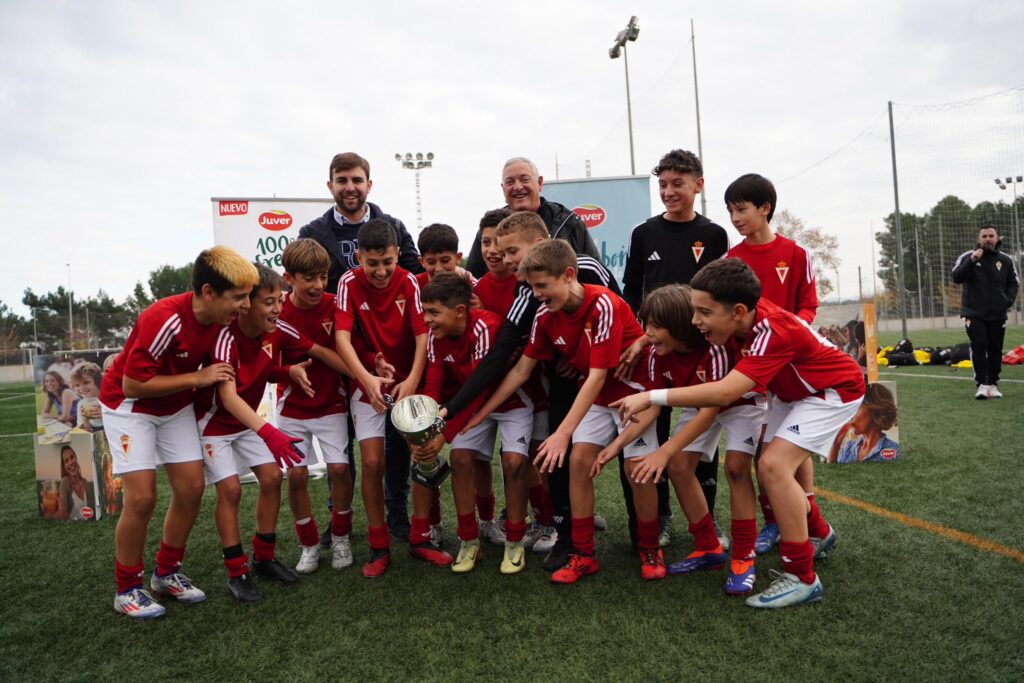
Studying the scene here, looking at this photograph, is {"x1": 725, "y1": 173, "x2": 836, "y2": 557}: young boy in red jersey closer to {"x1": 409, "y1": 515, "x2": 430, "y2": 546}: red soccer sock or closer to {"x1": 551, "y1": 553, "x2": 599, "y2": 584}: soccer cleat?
{"x1": 551, "y1": 553, "x2": 599, "y2": 584}: soccer cleat

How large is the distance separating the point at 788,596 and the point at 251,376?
2.65m

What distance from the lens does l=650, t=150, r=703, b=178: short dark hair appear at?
11.8ft

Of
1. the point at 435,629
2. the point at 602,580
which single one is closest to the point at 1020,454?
the point at 602,580

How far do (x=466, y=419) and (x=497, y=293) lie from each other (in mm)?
805

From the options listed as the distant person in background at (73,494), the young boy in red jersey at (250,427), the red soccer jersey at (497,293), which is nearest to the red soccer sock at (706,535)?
the red soccer jersey at (497,293)

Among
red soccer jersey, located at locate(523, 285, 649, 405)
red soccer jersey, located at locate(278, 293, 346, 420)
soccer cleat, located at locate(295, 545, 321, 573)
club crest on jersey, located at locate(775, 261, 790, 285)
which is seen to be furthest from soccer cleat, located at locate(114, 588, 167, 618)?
club crest on jersey, located at locate(775, 261, 790, 285)

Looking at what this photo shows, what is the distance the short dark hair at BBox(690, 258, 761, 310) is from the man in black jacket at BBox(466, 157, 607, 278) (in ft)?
3.99

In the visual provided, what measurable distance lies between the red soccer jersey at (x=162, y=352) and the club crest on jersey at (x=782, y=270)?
276cm

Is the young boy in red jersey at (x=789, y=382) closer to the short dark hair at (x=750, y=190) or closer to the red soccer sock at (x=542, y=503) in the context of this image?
the short dark hair at (x=750, y=190)

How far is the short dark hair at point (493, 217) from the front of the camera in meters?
3.81

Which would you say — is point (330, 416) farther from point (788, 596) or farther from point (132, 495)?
point (788, 596)

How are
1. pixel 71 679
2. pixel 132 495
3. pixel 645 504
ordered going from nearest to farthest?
1. pixel 71 679
2. pixel 132 495
3. pixel 645 504

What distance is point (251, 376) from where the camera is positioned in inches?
133

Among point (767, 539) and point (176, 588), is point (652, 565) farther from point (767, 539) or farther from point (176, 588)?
point (176, 588)
